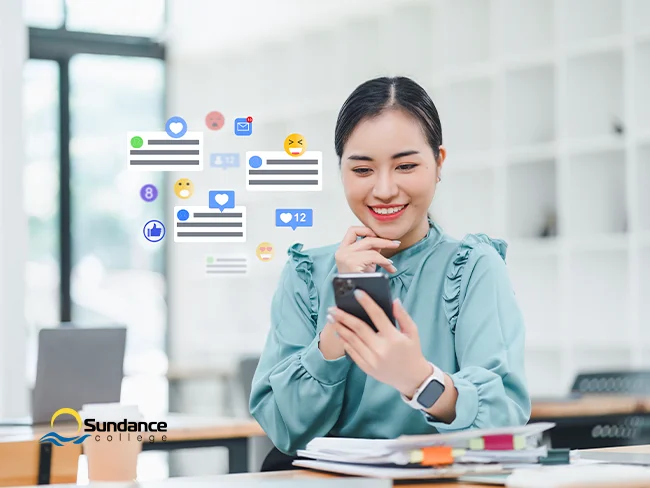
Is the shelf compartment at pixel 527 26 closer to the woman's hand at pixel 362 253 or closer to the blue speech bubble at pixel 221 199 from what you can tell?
the blue speech bubble at pixel 221 199

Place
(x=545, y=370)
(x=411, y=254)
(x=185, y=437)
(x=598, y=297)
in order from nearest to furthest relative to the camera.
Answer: (x=411, y=254) → (x=185, y=437) → (x=598, y=297) → (x=545, y=370)

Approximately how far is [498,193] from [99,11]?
2.31 meters

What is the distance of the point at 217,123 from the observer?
2158 millimetres

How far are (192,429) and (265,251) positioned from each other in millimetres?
632

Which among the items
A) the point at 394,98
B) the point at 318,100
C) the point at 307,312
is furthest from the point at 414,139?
the point at 318,100

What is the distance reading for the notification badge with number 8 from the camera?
215 centimetres

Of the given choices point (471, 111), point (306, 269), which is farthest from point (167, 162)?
point (471, 111)

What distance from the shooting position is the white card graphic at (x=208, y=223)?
81.3 inches

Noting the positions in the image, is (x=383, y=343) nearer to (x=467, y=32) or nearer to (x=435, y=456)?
(x=435, y=456)

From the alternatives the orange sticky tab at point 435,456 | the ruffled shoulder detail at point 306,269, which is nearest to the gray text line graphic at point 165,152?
the ruffled shoulder detail at point 306,269

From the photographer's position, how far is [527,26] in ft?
16.5

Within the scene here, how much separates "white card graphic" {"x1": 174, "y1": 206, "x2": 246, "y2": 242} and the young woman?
320 millimetres

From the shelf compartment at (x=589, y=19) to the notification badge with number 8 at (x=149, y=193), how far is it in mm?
3044

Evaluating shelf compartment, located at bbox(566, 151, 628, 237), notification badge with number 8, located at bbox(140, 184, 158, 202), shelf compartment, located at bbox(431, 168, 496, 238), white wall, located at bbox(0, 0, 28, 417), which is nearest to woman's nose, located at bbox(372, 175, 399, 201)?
notification badge with number 8, located at bbox(140, 184, 158, 202)
